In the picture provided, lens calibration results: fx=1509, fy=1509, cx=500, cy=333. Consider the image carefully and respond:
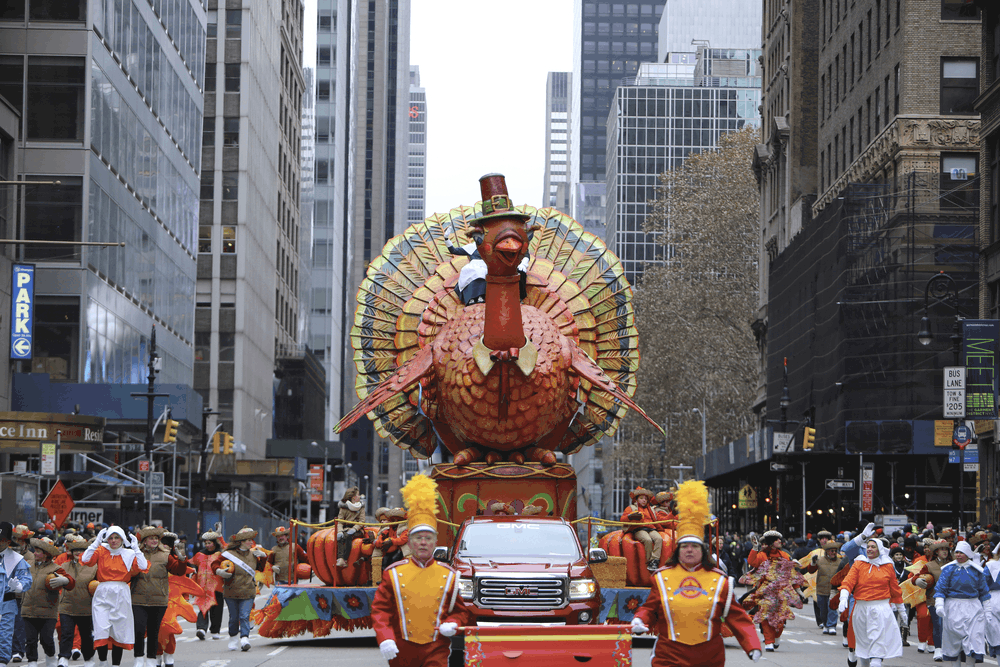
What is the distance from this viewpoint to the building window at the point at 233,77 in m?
78.5

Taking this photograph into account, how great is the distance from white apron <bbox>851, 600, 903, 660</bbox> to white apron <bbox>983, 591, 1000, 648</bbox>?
2778mm

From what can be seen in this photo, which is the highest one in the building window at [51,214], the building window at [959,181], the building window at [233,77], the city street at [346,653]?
the building window at [233,77]

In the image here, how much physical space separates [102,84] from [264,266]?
137 feet

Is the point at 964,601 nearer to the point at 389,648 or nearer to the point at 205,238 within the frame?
the point at 389,648

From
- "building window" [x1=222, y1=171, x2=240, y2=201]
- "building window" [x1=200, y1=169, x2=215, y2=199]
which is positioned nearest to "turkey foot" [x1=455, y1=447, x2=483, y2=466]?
"building window" [x1=200, y1=169, x2=215, y2=199]

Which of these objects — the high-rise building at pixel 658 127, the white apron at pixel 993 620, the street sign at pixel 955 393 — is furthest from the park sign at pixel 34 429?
the high-rise building at pixel 658 127

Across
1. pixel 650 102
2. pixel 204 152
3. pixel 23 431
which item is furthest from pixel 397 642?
pixel 650 102

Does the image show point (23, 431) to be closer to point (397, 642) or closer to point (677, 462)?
point (397, 642)

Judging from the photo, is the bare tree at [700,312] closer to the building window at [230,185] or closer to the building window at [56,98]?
the building window at [230,185]

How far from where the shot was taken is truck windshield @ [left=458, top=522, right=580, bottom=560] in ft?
52.5

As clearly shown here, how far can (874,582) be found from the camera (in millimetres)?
16359

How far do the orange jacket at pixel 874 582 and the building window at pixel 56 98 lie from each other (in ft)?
98.5

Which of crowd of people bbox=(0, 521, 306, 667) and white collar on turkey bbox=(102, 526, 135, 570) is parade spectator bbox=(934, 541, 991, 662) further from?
white collar on turkey bbox=(102, 526, 135, 570)

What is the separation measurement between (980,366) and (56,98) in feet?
82.1
